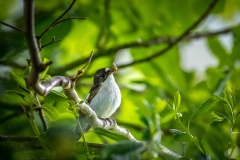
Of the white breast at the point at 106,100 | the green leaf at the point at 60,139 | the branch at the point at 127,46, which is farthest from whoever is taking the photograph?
the branch at the point at 127,46

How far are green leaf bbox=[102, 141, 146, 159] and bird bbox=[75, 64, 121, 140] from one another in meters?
0.83

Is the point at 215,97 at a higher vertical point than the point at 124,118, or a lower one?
higher

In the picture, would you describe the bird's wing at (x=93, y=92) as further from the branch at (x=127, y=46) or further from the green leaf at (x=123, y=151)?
the green leaf at (x=123, y=151)

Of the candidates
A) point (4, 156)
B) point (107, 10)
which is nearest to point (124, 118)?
point (107, 10)

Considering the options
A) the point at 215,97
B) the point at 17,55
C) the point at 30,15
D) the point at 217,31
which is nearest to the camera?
the point at 30,15

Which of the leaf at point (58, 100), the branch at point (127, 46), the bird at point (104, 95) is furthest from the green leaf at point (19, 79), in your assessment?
the branch at point (127, 46)

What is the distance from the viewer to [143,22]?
8.54 feet

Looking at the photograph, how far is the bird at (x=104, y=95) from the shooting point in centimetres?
188

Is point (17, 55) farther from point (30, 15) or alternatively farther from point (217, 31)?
point (30, 15)

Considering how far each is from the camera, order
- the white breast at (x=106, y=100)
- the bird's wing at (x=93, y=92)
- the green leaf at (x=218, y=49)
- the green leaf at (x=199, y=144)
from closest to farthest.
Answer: the green leaf at (x=199, y=144) < the white breast at (x=106, y=100) < the bird's wing at (x=93, y=92) < the green leaf at (x=218, y=49)

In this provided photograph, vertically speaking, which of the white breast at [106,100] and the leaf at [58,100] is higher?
the leaf at [58,100]

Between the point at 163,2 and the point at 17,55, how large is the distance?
814mm

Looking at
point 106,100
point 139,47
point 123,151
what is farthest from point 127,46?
point 123,151

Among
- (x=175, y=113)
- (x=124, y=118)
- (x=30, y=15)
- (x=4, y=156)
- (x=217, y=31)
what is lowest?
(x=124, y=118)
